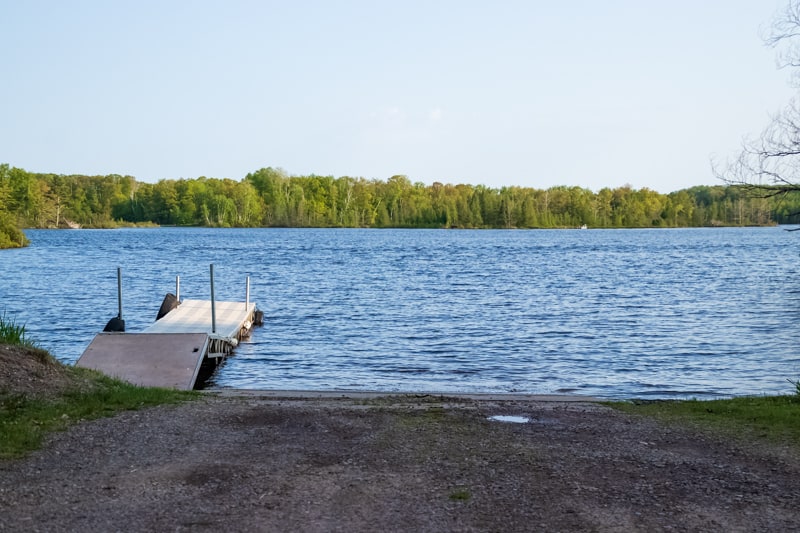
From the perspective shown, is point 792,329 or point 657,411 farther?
point 792,329

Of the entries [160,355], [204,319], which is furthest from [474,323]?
[160,355]

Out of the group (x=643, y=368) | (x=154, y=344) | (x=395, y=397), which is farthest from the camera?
(x=643, y=368)

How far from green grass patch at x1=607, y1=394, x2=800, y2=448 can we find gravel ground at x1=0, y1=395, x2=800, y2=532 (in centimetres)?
50

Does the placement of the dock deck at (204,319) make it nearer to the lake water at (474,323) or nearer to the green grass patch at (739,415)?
the lake water at (474,323)

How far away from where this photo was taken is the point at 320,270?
5762cm

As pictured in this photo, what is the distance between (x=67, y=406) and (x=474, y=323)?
19360 mm

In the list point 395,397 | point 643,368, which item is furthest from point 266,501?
point 643,368

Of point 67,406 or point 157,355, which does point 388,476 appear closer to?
point 67,406

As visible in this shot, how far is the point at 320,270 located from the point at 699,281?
24712 mm

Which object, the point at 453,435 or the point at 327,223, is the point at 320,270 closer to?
the point at 453,435

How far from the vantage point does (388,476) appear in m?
7.14

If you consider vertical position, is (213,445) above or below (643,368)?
above

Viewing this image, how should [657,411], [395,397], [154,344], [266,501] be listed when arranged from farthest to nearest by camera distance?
[154,344] → [395,397] → [657,411] → [266,501]

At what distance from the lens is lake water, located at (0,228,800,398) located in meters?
17.8
